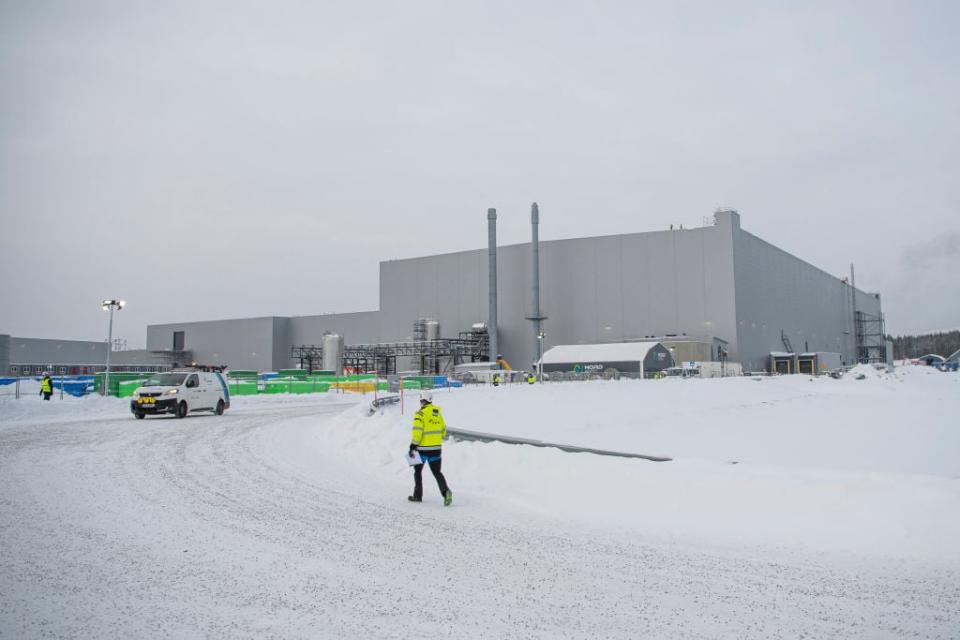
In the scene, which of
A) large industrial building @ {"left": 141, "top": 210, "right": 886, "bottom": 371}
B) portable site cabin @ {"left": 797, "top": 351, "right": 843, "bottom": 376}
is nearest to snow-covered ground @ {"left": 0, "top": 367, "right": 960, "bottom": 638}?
large industrial building @ {"left": 141, "top": 210, "right": 886, "bottom": 371}

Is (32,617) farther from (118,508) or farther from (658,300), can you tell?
(658,300)

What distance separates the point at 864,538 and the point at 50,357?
120733mm

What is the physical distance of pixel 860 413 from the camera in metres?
34.4

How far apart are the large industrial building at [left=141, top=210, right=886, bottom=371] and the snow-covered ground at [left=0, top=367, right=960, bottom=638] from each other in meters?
57.7

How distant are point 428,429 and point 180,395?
2038cm

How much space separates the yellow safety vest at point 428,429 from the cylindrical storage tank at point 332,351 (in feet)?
269

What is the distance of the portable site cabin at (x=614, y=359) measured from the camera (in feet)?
215

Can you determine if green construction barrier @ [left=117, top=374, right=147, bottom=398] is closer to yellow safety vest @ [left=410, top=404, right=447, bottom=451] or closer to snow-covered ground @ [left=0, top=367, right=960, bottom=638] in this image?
snow-covered ground @ [left=0, top=367, right=960, bottom=638]

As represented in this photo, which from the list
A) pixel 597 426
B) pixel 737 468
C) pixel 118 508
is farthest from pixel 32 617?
pixel 597 426

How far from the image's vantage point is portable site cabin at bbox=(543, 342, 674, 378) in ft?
215

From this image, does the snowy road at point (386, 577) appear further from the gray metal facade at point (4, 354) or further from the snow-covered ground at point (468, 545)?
the gray metal facade at point (4, 354)

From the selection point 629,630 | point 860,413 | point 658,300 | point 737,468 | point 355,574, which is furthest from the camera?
point 658,300

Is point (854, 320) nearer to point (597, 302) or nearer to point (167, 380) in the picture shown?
point (597, 302)

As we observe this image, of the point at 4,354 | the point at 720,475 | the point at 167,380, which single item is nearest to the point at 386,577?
the point at 720,475
